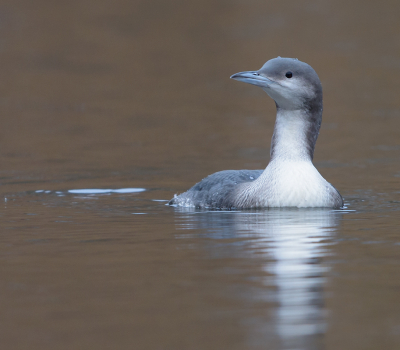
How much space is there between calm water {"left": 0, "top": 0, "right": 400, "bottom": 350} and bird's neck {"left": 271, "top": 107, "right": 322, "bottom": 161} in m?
0.64

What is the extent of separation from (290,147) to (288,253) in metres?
2.31

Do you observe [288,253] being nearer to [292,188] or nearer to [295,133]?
[292,188]

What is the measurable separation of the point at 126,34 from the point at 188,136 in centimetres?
1881

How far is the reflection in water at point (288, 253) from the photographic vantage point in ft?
14.3

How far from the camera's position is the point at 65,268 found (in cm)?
582

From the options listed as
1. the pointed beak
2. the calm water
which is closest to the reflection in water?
the calm water

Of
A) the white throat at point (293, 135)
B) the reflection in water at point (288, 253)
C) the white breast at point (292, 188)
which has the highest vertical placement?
the white throat at point (293, 135)

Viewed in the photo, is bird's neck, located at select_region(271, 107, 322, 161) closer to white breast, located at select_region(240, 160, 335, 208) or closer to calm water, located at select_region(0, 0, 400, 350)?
white breast, located at select_region(240, 160, 335, 208)

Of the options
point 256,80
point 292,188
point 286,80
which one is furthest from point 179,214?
point 286,80

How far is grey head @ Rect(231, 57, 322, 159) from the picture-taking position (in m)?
8.12

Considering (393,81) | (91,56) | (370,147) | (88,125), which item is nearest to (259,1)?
(91,56)

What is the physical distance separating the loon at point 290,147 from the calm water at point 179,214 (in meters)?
0.24

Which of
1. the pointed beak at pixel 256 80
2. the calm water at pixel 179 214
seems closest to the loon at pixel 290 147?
the pointed beak at pixel 256 80

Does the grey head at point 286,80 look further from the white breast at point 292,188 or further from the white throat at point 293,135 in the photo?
the white breast at point 292,188
